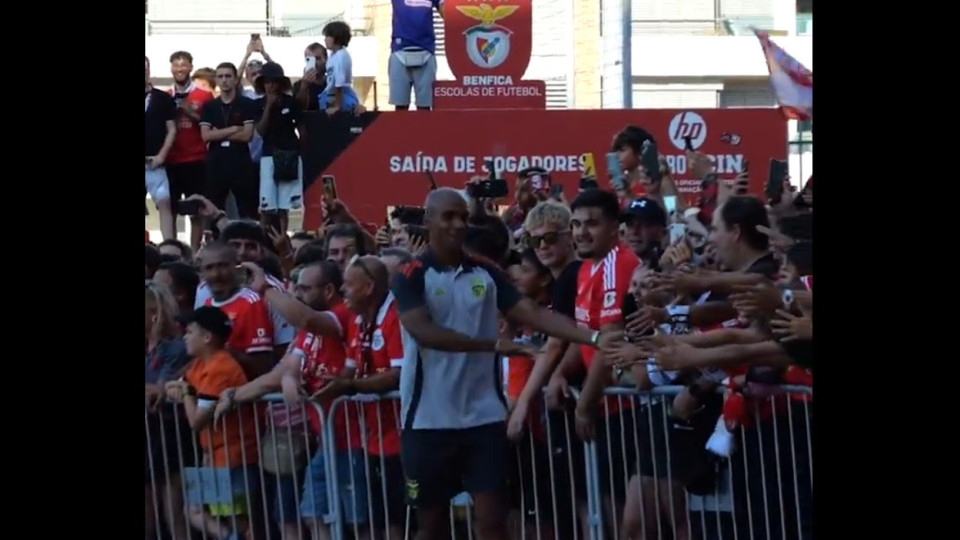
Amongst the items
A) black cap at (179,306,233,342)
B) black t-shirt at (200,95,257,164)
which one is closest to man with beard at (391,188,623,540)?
black cap at (179,306,233,342)

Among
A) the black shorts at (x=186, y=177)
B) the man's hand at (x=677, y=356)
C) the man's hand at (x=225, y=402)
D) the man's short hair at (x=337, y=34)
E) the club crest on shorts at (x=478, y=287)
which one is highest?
the man's short hair at (x=337, y=34)

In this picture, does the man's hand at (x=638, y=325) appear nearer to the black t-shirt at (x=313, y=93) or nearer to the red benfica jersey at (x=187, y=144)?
the red benfica jersey at (x=187, y=144)

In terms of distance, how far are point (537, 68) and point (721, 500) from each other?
51.5 ft

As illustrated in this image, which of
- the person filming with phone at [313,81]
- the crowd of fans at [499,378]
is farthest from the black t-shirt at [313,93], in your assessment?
the crowd of fans at [499,378]

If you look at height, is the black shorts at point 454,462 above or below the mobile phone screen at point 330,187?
below

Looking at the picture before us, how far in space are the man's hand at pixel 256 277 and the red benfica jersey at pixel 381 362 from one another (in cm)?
58

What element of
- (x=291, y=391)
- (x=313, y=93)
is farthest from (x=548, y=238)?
(x=313, y=93)

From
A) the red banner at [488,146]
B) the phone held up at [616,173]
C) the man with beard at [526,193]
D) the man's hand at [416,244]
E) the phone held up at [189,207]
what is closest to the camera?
the man's hand at [416,244]

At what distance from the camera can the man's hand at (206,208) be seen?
1132 centimetres

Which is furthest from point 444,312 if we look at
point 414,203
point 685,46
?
point 685,46
